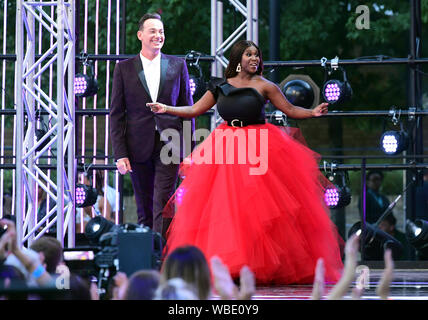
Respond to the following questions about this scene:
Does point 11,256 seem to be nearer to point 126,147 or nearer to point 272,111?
point 126,147

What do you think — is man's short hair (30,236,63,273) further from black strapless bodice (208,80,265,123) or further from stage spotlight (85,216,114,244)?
stage spotlight (85,216,114,244)

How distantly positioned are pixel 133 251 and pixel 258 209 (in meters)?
1.53

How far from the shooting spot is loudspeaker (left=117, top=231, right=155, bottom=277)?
4.52m

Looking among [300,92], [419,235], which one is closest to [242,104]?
[300,92]

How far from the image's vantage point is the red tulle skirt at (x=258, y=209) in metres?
5.86

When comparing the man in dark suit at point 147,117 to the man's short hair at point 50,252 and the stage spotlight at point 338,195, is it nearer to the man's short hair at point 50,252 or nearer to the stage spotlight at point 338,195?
the man's short hair at point 50,252

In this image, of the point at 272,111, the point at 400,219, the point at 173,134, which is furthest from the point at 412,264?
the point at 400,219

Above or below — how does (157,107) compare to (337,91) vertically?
below

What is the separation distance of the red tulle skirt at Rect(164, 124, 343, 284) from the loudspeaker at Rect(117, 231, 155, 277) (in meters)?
1.25

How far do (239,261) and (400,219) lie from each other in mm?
12442

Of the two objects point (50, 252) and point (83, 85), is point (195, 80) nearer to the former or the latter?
point (83, 85)

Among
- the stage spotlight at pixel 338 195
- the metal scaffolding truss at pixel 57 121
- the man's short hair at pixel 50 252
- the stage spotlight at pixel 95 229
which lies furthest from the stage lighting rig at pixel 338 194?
the man's short hair at pixel 50 252

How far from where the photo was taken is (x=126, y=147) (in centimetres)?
660

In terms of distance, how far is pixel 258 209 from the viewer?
591 centimetres
